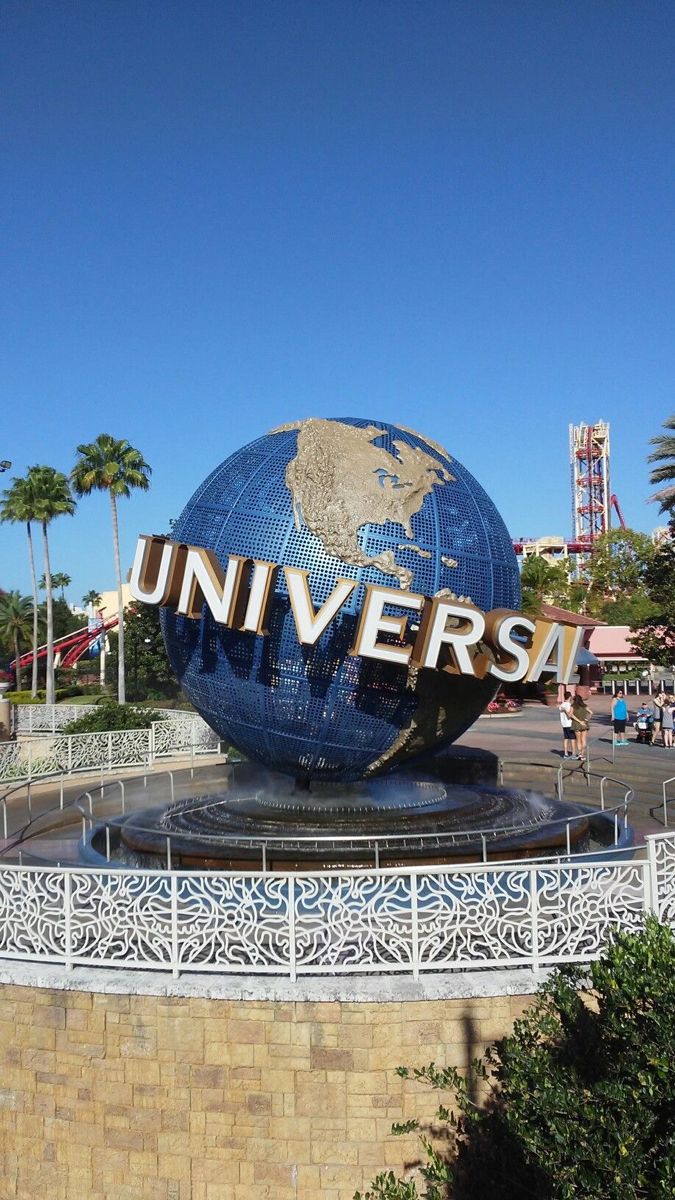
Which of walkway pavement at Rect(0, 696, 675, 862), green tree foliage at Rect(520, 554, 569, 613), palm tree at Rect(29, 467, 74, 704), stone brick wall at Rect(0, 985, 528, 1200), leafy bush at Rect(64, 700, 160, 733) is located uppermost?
palm tree at Rect(29, 467, 74, 704)

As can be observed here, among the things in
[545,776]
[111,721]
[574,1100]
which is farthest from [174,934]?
[111,721]

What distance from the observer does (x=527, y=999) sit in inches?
252

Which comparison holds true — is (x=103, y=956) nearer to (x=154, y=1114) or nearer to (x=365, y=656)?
(x=154, y=1114)

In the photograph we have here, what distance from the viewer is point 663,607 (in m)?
24.9

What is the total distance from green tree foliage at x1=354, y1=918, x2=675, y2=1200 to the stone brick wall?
24cm

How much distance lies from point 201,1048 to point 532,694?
33.9 meters

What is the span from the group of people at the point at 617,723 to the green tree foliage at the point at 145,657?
922 inches

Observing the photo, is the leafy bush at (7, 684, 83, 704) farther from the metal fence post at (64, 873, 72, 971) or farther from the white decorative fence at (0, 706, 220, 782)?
the metal fence post at (64, 873, 72, 971)

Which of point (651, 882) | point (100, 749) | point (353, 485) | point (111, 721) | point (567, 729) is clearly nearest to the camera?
point (651, 882)

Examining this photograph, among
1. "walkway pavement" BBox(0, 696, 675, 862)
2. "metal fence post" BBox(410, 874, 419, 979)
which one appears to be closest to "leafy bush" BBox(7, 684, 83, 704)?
"walkway pavement" BBox(0, 696, 675, 862)

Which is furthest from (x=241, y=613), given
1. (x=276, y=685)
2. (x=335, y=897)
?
(x=335, y=897)

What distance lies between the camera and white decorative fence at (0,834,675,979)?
662 cm

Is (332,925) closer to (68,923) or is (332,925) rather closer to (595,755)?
(68,923)

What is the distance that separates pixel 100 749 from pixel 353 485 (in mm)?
10357
